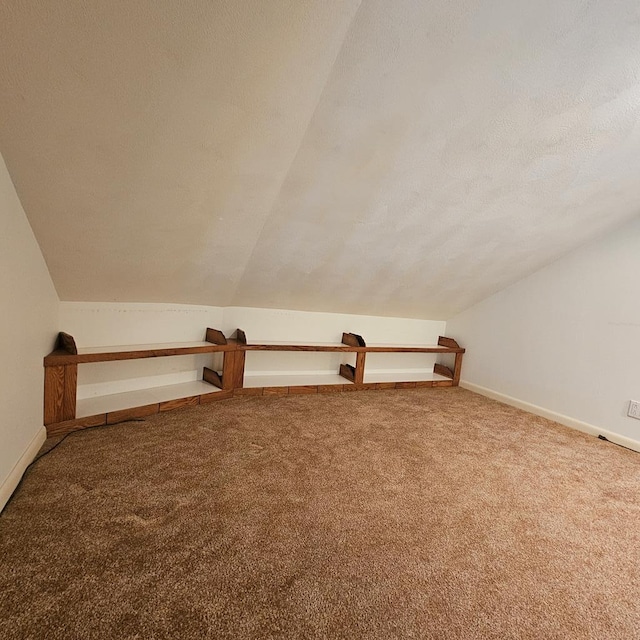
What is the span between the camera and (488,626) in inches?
35.8

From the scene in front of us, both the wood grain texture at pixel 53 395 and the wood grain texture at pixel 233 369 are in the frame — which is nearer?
the wood grain texture at pixel 53 395

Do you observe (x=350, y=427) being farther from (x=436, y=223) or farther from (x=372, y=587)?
(x=436, y=223)

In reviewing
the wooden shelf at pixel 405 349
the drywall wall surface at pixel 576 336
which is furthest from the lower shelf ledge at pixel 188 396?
the drywall wall surface at pixel 576 336

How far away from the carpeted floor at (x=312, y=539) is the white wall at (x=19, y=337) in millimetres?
129

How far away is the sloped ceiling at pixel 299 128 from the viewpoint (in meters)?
0.99

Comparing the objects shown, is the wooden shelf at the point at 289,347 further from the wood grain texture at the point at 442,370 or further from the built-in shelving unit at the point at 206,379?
the wood grain texture at the point at 442,370

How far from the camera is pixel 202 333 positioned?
274 centimetres

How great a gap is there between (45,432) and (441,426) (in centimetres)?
236

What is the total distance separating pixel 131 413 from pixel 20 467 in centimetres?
70

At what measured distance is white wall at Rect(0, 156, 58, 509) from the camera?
3.98 ft

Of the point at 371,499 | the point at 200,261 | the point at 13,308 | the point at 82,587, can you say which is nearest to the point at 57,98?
the point at 13,308

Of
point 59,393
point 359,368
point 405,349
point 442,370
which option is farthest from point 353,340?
point 59,393

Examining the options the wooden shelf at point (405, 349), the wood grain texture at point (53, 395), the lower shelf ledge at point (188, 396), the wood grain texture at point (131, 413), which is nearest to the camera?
the wood grain texture at point (53, 395)

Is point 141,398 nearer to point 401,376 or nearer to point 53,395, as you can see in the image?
point 53,395
